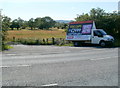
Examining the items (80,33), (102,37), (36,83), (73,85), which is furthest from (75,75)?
(80,33)

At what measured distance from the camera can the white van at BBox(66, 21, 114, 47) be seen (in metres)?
20.7

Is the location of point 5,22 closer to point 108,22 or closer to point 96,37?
point 96,37

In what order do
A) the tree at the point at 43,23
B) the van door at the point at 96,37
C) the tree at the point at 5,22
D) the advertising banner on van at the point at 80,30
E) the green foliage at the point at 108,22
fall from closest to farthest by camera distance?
the tree at the point at 5,22
the van door at the point at 96,37
the advertising banner on van at the point at 80,30
the green foliage at the point at 108,22
the tree at the point at 43,23

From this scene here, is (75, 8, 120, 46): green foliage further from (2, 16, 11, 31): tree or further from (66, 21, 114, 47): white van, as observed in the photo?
(2, 16, 11, 31): tree

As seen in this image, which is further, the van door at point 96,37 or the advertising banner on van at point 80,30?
the advertising banner on van at point 80,30

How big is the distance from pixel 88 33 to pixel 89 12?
A: 875cm

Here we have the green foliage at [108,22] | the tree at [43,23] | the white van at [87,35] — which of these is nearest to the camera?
the white van at [87,35]

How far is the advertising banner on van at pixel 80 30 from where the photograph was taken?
22083 millimetres

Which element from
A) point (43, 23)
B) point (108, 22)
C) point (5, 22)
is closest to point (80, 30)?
point (108, 22)

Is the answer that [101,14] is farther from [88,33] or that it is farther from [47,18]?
[47,18]

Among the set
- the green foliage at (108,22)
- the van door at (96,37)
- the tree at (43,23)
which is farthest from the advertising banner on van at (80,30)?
the tree at (43,23)

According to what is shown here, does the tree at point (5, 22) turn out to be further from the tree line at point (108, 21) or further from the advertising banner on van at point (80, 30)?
the tree line at point (108, 21)

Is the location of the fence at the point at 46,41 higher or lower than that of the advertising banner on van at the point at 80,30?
lower

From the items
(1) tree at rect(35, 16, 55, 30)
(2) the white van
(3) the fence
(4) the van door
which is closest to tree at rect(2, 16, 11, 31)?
(3) the fence
